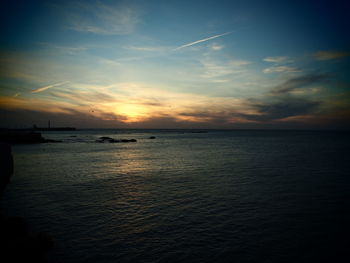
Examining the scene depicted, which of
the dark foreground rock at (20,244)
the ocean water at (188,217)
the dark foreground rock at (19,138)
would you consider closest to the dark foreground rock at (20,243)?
the dark foreground rock at (20,244)

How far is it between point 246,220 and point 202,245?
3.75m

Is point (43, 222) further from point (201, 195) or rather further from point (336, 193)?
point (336, 193)

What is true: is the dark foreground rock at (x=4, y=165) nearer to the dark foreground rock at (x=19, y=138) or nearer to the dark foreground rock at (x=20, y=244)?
the dark foreground rock at (x=20, y=244)

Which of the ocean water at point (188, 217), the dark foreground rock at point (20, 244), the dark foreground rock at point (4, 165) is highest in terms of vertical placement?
the dark foreground rock at point (4, 165)

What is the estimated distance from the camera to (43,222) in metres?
11.1

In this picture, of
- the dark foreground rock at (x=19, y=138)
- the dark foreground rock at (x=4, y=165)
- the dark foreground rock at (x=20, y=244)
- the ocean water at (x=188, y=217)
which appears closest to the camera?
the dark foreground rock at (x=20, y=244)

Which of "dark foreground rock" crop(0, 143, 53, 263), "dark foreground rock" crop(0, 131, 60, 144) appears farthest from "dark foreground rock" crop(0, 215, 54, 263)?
"dark foreground rock" crop(0, 131, 60, 144)

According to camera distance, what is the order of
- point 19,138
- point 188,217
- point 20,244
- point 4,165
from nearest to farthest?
1. point 20,244
2. point 188,217
3. point 4,165
4. point 19,138

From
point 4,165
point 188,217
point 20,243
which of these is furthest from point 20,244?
point 4,165

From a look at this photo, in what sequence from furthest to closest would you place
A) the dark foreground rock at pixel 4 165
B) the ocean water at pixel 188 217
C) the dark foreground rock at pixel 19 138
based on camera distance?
the dark foreground rock at pixel 19 138
the dark foreground rock at pixel 4 165
the ocean water at pixel 188 217

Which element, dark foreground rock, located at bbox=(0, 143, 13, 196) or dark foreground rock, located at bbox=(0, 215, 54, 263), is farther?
dark foreground rock, located at bbox=(0, 143, 13, 196)

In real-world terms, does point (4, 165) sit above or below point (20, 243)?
above

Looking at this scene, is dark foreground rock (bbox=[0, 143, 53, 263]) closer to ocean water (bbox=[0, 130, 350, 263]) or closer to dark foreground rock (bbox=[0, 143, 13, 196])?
ocean water (bbox=[0, 130, 350, 263])

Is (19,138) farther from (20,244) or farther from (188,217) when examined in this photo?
(188,217)
